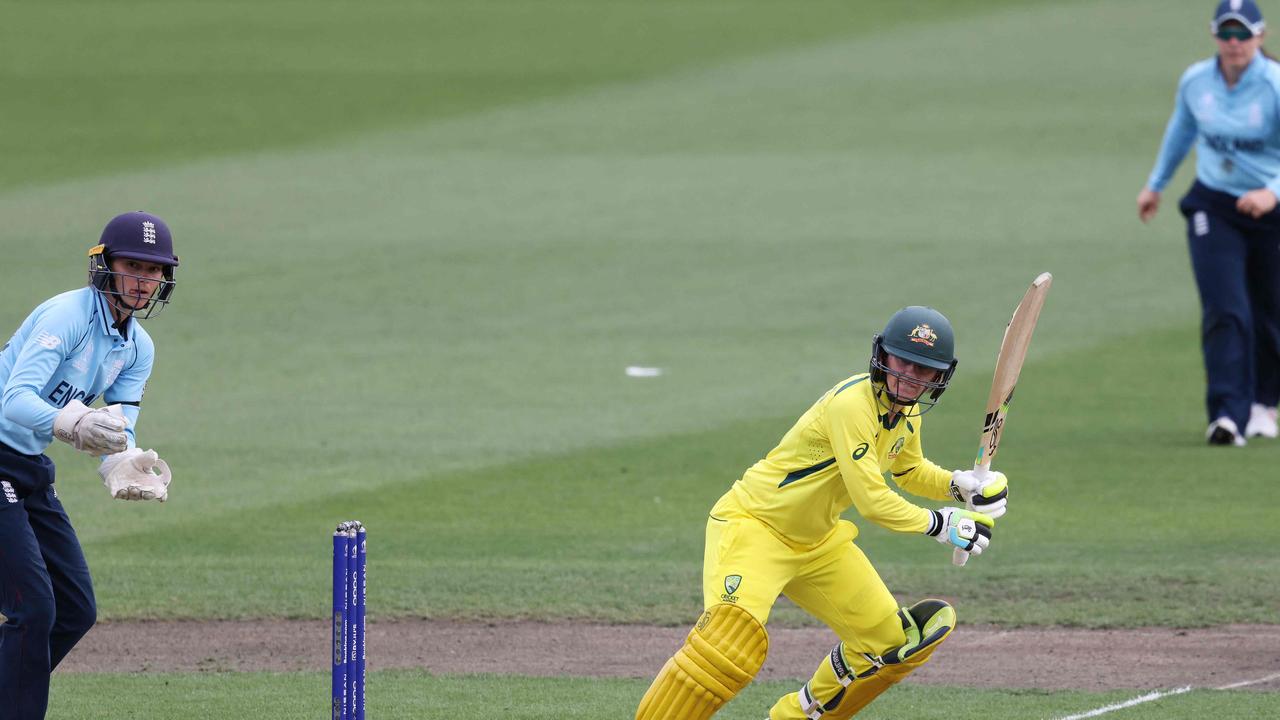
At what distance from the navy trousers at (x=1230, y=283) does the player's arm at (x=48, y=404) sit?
356 inches

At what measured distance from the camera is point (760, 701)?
8883 mm

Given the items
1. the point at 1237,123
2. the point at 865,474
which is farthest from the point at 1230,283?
the point at 865,474

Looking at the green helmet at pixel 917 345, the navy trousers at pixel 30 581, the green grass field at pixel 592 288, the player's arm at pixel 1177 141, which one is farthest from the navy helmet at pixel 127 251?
the player's arm at pixel 1177 141

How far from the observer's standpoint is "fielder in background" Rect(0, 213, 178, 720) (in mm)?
7230

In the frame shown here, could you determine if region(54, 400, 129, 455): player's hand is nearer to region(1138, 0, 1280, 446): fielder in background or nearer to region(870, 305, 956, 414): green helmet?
region(870, 305, 956, 414): green helmet

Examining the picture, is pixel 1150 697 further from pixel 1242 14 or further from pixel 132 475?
pixel 1242 14

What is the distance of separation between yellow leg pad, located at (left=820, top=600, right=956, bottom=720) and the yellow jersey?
0.38 metres

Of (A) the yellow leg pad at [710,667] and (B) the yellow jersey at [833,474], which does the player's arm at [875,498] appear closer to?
(B) the yellow jersey at [833,474]

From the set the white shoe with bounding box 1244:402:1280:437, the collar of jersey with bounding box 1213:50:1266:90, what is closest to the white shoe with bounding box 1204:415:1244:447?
the white shoe with bounding box 1244:402:1280:437

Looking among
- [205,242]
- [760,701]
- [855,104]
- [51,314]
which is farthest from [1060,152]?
[51,314]

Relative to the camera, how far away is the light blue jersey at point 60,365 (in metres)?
7.21

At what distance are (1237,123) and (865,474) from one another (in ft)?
24.2

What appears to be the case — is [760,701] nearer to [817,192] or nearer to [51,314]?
[51,314]

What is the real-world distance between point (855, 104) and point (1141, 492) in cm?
2183
